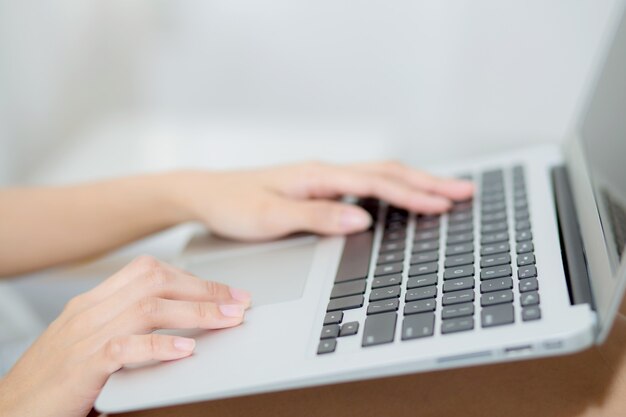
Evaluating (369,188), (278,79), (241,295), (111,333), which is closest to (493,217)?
(369,188)

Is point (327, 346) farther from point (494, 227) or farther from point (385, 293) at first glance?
point (494, 227)

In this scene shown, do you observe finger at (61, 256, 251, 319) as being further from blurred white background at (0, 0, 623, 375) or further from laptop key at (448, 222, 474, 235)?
blurred white background at (0, 0, 623, 375)

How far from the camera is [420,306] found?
1.74 feet

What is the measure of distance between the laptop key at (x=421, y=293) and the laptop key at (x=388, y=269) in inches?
2.2

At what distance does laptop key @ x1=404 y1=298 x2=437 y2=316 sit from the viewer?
525 mm

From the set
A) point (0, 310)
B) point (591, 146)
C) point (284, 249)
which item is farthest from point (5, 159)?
point (591, 146)

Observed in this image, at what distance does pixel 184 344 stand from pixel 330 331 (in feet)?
0.33

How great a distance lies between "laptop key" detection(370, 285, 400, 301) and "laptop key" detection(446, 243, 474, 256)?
66 mm

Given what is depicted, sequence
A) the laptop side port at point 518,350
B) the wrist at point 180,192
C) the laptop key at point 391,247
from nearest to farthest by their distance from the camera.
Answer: the laptop side port at point 518,350, the laptop key at point 391,247, the wrist at point 180,192

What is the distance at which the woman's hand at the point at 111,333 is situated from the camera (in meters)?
0.54

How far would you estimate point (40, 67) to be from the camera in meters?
1.23

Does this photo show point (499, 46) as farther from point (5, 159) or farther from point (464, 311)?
point (5, 159)

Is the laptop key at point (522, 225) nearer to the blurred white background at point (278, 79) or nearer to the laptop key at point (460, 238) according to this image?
the laptop key at point (460, 238)

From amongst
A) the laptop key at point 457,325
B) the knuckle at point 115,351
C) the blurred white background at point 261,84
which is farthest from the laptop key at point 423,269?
the blurred white background at point 261,84
